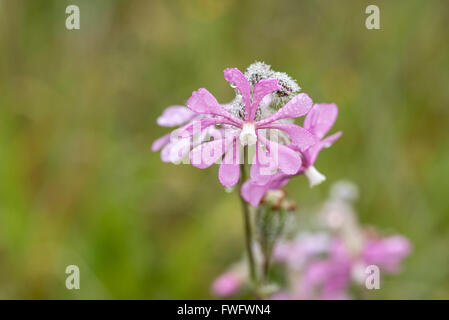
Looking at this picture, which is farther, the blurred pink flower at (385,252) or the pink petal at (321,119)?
the blurred pink flower at (385,252)

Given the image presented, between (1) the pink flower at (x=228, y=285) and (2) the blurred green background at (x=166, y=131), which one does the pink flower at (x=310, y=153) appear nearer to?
(1) the pink flower at (x=228, y=285)

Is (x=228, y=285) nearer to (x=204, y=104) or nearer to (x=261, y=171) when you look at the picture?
(x=261, y=171)

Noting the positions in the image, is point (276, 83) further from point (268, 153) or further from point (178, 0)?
point (178, 0)

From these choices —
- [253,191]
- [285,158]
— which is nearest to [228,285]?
[253,191]

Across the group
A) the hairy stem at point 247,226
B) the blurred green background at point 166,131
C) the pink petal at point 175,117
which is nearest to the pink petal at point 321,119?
the hairy stem at point 247,226

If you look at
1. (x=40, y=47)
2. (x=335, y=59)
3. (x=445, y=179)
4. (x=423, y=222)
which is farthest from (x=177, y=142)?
(x=40, y=47)
